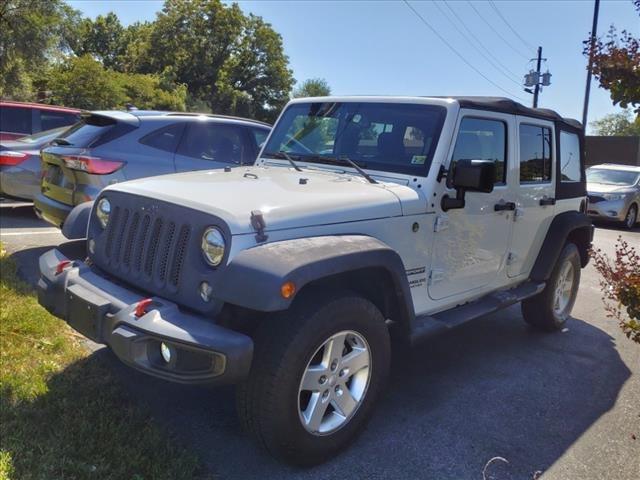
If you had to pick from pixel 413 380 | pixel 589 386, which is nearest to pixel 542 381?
pixel 589 386

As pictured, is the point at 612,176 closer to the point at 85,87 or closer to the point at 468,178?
the point at 468,178

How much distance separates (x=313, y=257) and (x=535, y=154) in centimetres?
291

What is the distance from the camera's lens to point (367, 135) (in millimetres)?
3973

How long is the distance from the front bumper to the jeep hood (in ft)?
1.62

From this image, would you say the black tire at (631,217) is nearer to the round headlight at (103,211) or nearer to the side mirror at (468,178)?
the side mirror at (468,178)

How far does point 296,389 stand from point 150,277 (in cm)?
97

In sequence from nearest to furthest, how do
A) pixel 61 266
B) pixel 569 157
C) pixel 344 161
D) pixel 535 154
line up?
pixel 61 266
pixel 344 161
pixel 535 154
pixel 569 157

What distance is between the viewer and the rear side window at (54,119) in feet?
30.9

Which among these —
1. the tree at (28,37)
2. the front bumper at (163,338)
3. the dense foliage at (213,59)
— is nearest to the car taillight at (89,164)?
the front bumper at (163,338)

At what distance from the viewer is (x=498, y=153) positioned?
14.0ft

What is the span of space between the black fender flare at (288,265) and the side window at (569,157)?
9.65ft

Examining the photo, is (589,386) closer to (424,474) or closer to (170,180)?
(424,474)

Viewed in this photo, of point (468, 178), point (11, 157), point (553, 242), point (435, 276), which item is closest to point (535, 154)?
point (553, 242)

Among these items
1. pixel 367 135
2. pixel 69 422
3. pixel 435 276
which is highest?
pixel 367 135
